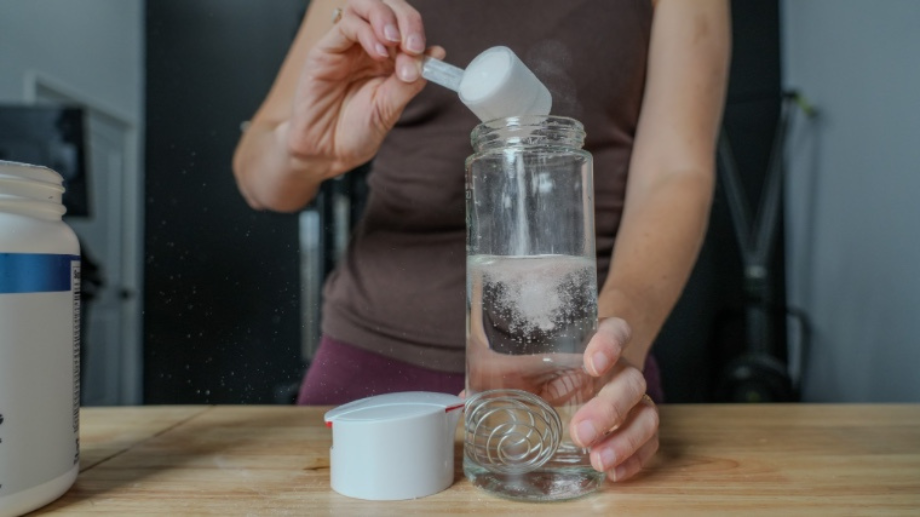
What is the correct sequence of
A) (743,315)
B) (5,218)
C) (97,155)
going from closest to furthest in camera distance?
(5,218) → (97,155) → (743,315)

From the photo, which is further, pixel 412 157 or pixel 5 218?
pixel 412 157

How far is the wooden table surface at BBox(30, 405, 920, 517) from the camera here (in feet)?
0.95

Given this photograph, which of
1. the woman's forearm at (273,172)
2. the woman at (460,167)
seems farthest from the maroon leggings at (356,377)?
the woman's forearm at (273,172)

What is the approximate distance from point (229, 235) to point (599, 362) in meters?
0.39

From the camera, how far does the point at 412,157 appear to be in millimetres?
548

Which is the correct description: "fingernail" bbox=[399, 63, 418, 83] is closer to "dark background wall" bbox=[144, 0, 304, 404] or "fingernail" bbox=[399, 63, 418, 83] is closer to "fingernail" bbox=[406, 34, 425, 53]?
"fingernail" bbox=[406, 34, 425, 53]

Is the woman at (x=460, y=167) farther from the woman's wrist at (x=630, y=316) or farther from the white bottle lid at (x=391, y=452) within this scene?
the white bottle lid at (x=391, y=452)

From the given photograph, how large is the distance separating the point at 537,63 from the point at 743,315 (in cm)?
43

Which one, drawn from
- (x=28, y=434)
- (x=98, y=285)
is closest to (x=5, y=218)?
(x=28, y=434)

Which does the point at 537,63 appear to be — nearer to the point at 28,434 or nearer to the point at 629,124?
the point at 629,124

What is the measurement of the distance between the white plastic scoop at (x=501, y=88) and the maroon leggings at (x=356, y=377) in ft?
0.83

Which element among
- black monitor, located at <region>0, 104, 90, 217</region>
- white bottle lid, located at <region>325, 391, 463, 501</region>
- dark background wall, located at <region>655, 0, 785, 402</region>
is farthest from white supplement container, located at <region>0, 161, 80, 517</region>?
dark background wall, located at <region>655, 0, 785, 402</region>

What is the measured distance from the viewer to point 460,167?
0.53 m

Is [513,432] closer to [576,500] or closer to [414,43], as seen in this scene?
[576,500]
